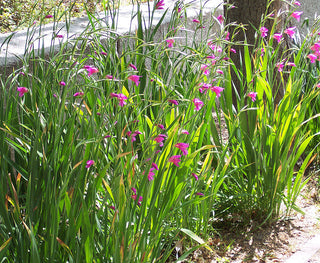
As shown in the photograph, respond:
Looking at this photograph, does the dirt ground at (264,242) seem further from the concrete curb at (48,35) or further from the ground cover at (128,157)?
the concrete curb at (48,35)

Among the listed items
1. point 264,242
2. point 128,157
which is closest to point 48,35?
point 128,157

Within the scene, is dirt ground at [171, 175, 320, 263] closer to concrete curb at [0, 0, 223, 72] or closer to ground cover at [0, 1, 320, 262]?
ground cover at [0, 1, 320, 262]

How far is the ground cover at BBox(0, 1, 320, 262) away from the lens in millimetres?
1787

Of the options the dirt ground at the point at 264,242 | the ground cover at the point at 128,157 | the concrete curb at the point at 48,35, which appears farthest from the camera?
the dirt ground at the point at 264,242

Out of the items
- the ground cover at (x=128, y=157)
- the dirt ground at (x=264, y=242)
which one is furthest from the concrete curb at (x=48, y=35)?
the dirt ground at (x=264, y=242)

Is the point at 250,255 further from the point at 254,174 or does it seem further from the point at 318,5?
the point at 318,5

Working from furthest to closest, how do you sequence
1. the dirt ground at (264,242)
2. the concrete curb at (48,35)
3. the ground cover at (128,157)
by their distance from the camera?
the dirt ground at (264,242) → the concrete curb at (48,35) → the ground cover at (128,157)

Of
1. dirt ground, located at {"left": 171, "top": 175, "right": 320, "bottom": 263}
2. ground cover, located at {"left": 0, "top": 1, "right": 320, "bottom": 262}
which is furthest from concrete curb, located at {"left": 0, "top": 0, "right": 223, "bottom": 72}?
dirt ground, located at {"left": 171, "top": 175, "right": 320, "bottom": 263}

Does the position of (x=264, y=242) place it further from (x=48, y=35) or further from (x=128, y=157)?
(x=48, y=35)

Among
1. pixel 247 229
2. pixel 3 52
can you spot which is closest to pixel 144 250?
pixel 247 229

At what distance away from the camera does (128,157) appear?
6.55 feet

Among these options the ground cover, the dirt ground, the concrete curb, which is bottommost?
the dirt ground

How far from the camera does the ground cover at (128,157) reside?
1.79 meters

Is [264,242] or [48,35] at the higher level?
[48,35]
